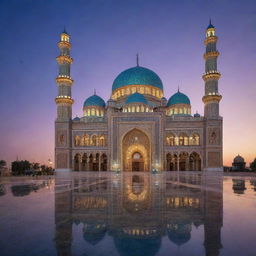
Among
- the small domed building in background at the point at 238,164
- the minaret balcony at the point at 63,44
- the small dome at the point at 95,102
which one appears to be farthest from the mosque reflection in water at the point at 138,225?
the small domed building in background at the point at 238,164

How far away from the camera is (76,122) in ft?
121

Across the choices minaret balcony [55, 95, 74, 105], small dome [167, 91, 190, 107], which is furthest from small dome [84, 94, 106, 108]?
small dome [167, 91, 190, 107]

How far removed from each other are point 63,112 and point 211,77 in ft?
87.4

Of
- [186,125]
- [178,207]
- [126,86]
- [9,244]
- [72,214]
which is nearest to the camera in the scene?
[9,244]

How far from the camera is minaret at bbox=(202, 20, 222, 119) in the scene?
33.9 m

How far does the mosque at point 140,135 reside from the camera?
111 feet

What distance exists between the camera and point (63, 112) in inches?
1405

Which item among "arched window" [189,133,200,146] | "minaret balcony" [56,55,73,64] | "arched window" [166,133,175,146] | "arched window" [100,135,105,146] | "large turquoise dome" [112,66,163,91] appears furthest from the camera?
"large turquoise dome" [112,66,163,91]

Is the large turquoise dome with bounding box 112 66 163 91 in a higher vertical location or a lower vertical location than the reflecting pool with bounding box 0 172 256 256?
higher

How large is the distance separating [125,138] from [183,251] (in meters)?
34.0

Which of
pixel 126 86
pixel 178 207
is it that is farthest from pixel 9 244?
pixel 126 86

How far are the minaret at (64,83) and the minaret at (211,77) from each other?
2423 centimetres

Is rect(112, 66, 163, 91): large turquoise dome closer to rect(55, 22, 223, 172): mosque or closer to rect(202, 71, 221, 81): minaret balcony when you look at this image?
rect(55, 22, 223, 172): mosque

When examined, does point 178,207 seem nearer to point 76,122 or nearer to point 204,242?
point 204,242
